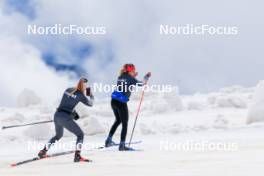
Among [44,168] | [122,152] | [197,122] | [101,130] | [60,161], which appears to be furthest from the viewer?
[197,122]

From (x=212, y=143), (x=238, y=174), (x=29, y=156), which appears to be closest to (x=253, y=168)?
(x=238, y=174)

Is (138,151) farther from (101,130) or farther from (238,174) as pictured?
(101,130)

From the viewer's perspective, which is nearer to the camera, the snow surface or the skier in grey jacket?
the snow surface

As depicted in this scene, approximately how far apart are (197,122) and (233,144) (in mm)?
9997

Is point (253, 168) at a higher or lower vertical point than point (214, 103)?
lower

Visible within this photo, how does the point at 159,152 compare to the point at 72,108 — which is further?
the point at 159,152

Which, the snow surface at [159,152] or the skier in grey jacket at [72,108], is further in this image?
the skier in grey jacket at [72,108]

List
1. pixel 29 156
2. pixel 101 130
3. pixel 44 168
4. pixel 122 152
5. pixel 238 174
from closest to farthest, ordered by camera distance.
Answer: pixel 238 174 < pixel 44 168 < pixel 122 152 < pixel 29 156 < pixel 101 130

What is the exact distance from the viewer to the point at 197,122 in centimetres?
2338

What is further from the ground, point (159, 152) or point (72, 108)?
point (72, 108)

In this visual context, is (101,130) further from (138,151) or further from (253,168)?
(253,168)

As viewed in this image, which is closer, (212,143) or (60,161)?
(60,161)

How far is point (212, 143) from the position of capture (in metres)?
13.9

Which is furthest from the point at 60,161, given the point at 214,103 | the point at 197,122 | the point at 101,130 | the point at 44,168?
the point at 214,103
